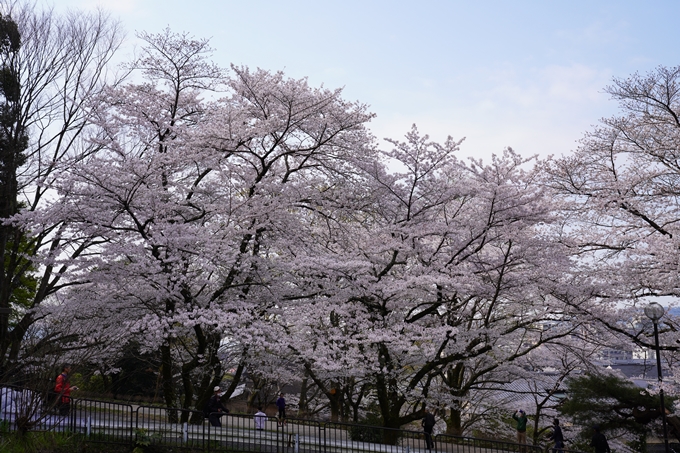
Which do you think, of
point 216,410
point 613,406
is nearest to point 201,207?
point 216,410

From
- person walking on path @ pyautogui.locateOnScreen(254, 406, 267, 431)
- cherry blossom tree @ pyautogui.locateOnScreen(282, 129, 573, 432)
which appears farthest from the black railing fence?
cherry blossom tree @ pyautogui.locateOnScreen(282, 129, 573, 432)

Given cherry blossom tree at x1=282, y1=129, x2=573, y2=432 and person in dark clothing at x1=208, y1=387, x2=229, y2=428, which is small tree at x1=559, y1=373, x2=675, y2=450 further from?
person in dark clothing at x1=208, y1=387, x2=229, y2=428

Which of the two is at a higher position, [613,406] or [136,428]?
[136,428]

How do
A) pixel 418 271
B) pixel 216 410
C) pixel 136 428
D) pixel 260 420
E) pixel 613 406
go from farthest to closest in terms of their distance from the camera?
pixel 613 406
pixel 418 271
pixel 216 410
pixel 260 420
pixel 136 428

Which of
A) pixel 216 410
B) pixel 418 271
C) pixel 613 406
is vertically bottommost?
pixel 613 406

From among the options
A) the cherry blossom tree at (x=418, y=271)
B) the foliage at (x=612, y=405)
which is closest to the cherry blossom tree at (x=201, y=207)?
the cherry blossom tree at (x=418, y=271)

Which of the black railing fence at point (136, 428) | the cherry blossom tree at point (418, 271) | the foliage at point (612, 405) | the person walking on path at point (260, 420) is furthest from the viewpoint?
the foliage at point (612, 405)

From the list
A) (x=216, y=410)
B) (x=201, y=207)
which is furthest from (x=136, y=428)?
(x=201, y=207)

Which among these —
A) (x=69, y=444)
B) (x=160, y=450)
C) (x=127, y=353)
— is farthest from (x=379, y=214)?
(x=127, y=353)

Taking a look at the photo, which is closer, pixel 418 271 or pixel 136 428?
pixel 136 428

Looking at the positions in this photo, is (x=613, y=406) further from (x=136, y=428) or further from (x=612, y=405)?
(x=136, y=428)

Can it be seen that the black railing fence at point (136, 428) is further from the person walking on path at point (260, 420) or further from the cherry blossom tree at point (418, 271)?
the cherry blossom tree at point (418, 271)

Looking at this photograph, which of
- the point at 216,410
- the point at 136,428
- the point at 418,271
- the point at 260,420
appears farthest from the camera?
the point at 418,271

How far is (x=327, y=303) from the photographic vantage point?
16969 millimetres
